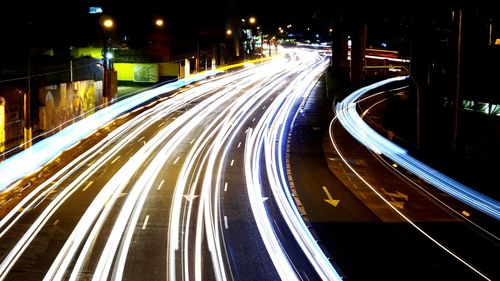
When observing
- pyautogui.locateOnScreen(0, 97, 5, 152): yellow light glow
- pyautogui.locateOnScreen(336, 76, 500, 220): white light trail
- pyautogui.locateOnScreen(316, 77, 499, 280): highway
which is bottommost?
pyautogui.locateOnScreen(316, 77, 499, 280): highway

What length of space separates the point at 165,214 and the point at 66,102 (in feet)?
71.6

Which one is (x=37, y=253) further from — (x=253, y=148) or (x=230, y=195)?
(x=253, y=148)

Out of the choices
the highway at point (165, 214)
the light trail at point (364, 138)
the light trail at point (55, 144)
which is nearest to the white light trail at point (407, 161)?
the light trail at point (364, 138)

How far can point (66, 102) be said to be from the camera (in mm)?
37094

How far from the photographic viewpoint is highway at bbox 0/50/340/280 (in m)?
13.6

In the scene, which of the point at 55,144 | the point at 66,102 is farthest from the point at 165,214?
the point at 66,102

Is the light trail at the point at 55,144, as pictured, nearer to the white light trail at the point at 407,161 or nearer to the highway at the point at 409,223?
the highway at the point at 409,223

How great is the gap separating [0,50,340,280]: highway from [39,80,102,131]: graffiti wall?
2.39 metres

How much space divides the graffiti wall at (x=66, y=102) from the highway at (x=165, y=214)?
239 cm

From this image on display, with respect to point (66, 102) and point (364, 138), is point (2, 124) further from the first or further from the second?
point (364, 138)

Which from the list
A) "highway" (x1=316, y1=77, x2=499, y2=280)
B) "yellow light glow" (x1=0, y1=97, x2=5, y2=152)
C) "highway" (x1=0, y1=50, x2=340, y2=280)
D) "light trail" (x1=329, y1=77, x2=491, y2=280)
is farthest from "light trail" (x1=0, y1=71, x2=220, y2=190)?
"light trail" (x1=329, y1=77, x2=491, y2=280)

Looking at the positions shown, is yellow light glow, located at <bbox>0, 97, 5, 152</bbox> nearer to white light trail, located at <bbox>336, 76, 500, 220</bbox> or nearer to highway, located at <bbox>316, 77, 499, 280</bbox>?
highway, located at <bbox>316, 77, 499, 280</bbox>

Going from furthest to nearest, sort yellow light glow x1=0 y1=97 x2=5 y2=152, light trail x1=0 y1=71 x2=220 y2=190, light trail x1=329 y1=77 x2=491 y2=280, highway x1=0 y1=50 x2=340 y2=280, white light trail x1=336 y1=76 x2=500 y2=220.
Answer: yellow light glow x1=0 y1=97 x2=5 y2=152, light trail x1=0 y1=71 x2=220 y2=190, white light trail x1=336 y1=76 x2=500 y2=220, light trail x1=329 y1=77 x2=491 y2=280, highway x1=0 y1=50 x2=340 y2=280

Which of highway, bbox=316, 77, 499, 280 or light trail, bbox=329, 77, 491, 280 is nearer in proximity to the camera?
highway, bbox=316, 77, 499, 280
